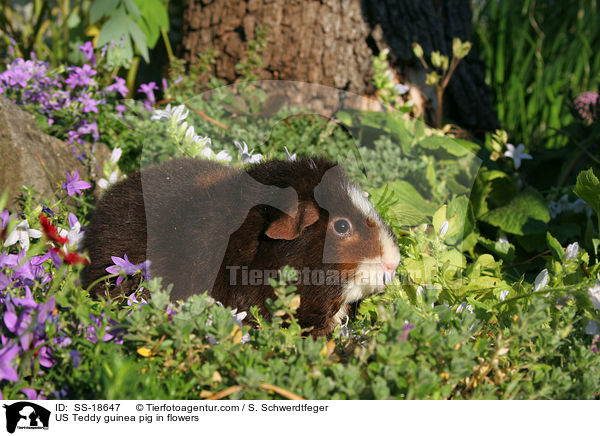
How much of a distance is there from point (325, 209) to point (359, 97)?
2.43m

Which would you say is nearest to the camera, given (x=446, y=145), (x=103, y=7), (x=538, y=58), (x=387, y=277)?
(x=387, y=277)

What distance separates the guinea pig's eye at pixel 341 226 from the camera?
8.05ft

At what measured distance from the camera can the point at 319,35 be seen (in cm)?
453

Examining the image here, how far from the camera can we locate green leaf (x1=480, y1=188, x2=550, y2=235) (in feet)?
10.6

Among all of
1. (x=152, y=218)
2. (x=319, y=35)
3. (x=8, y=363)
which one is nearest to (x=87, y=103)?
(x=152, y=218)

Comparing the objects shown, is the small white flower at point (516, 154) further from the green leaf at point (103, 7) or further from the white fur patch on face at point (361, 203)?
the green leaf at point (103, 7)

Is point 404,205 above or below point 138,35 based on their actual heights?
below

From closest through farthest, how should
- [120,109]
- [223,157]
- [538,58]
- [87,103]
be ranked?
1. [223,157]
2. [87,103]
3. [120,109]
4. [538,58]

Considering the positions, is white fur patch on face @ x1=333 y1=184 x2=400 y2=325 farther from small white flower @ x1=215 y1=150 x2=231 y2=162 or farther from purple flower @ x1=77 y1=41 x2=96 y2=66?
purple flower @ x1=77 y1=41 x2=96 y2=66

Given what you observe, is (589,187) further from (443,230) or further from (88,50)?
(88,50)

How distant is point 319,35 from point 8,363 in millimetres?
3742

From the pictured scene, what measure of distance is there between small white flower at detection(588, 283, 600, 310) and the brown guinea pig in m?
0.80

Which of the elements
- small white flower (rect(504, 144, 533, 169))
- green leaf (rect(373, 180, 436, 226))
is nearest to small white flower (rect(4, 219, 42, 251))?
green leaf (rect(373, 180, 436, 226))

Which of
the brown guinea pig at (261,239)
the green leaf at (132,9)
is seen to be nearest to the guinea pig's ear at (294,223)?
the brown guinea pig at (261,239)
